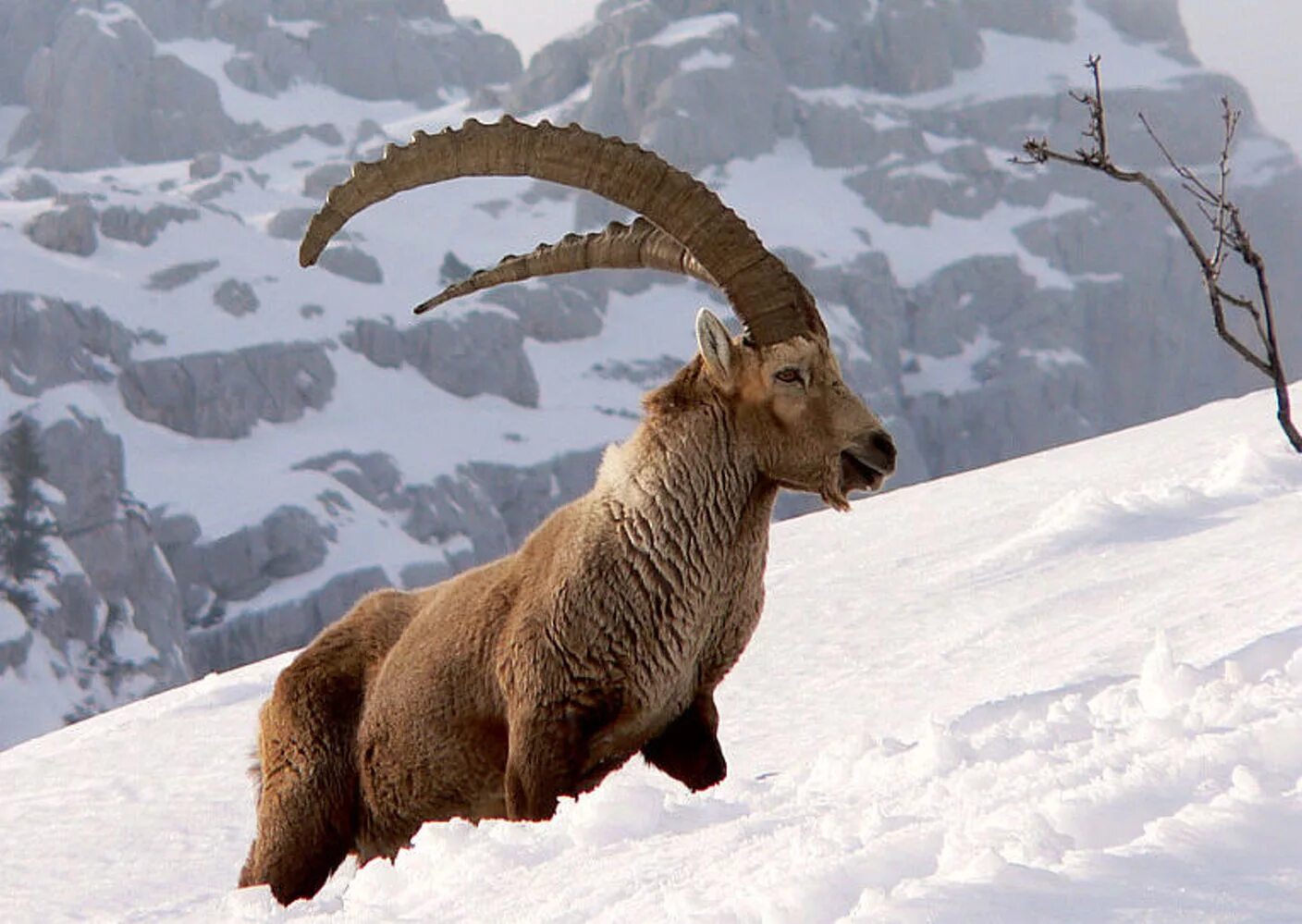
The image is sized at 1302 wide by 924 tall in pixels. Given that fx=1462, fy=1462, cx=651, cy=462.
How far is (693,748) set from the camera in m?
5.94

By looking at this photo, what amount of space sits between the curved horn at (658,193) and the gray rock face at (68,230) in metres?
122

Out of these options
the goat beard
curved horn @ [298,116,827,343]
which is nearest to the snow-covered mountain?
curved horn @ [298,116,827,343]

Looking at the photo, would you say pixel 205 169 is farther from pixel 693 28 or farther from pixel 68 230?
pixel 693 28

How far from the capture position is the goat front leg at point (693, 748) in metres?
5.92

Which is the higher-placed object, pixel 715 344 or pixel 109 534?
pixel 715 344

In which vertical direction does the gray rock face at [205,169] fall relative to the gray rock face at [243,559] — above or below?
above

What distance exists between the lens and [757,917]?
3.02 metres

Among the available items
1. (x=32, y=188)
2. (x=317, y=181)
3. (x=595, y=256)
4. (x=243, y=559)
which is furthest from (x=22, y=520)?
(x=317, y=181)

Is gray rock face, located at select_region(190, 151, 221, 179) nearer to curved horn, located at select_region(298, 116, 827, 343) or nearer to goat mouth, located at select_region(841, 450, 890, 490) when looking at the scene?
curved horn, located at select_region(298, 116, 827, 343)

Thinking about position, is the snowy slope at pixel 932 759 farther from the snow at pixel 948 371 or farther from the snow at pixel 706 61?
the snow at pixel 706 61

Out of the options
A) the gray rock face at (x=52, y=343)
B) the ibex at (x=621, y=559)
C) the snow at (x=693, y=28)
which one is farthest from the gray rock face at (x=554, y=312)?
the ibex at (x=621, y=559)

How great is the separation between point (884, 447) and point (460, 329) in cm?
13566

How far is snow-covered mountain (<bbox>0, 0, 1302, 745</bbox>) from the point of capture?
333ft

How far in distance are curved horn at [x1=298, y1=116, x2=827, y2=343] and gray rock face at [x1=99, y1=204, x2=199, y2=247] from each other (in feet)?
414
